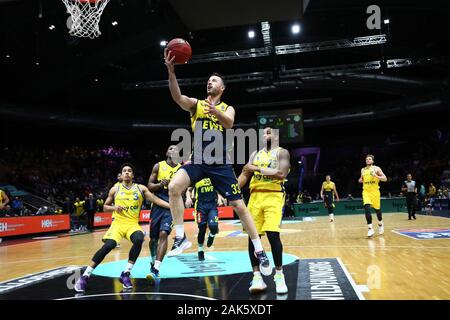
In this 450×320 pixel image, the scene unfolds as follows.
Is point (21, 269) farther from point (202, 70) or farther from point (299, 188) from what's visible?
point (299, 188)

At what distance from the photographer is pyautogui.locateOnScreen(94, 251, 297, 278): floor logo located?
617cm

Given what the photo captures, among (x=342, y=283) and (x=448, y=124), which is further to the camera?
(x=448, y=124)

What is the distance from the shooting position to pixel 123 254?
923 centimetres

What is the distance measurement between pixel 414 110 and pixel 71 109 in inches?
883

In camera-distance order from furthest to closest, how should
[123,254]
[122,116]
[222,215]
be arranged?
[122,116], [222,215], [123,254]

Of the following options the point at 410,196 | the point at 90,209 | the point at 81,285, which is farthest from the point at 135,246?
the point at 90,209

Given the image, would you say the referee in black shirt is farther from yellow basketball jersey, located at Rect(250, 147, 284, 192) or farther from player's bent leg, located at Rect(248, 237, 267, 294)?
player's bent leg, located at Rect(248, 237, 267, 294)

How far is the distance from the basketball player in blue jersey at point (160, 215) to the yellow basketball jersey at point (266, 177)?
175 cm

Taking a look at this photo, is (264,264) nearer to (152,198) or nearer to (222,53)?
(152,198)

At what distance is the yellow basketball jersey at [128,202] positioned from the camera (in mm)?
5688

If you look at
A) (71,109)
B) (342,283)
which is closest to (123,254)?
(342,283)

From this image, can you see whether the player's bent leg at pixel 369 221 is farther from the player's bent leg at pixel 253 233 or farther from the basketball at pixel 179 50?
the basketball at pixel 179 50

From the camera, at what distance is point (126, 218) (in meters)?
5.70

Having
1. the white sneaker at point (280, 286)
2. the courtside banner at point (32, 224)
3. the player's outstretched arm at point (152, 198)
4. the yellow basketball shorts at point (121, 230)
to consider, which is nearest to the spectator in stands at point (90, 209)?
the courtside banner at point (32, 224)
